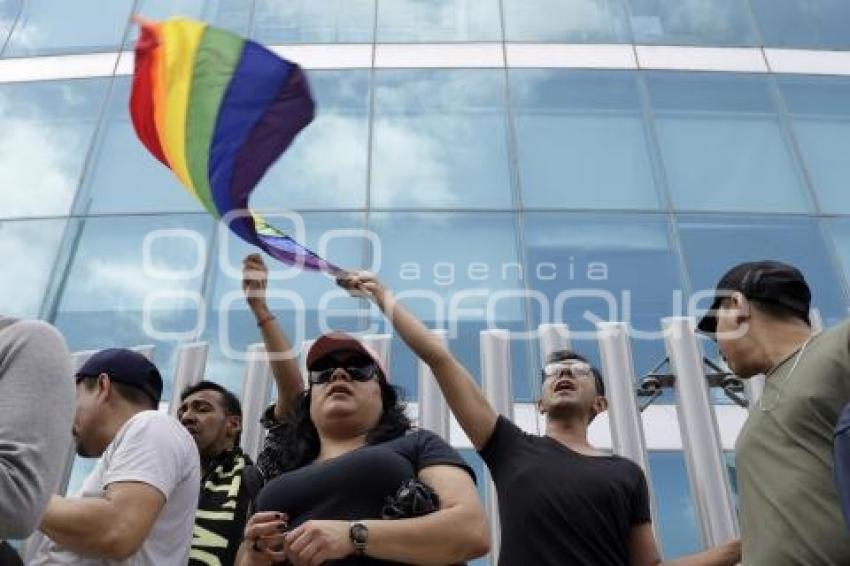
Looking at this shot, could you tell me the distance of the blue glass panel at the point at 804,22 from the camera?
997 cm

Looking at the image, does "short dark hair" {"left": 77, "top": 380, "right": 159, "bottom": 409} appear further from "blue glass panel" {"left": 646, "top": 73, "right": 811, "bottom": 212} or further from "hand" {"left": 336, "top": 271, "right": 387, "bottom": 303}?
"blue glass panel" {"left": 646, "top": 73, "right": 811, "bottom": 212}

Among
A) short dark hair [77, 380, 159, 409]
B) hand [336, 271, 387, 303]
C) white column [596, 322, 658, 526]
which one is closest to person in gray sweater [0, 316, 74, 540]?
short dark hair [77, 380, 159, 409]

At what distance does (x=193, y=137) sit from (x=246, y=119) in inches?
10.6

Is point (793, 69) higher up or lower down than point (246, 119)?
higher up

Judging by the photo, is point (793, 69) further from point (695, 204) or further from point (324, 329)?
point (324, 329)

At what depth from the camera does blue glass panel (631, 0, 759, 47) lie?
998 cm

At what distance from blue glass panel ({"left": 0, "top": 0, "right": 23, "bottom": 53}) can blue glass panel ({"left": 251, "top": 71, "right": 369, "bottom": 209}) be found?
420 cm

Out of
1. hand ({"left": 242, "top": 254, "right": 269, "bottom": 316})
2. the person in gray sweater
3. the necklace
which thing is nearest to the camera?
the person in gray sweater

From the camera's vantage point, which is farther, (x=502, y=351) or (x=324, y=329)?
(x=324, y=329)

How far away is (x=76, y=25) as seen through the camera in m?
10.4

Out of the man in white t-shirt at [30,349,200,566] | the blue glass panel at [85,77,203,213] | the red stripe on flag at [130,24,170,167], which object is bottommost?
the man in white t-shirt at [30,349,200,566]

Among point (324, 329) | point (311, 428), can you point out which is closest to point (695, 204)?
point (324, 329)

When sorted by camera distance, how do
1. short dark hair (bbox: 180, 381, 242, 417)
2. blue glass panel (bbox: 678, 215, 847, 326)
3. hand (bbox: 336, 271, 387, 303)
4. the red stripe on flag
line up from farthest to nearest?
1. blue glass panel (bbox: 678, 215, 847, 326)
2. the red stripe on flag
3. short dark hair (bbox: 180, 381, 242, 417)
4. hand (bbox: 336, 271, 387, 303)

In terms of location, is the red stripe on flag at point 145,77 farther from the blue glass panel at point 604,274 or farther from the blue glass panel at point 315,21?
the blue glass panel at point 315,21
